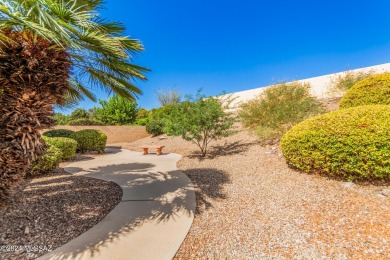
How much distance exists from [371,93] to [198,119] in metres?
5.94

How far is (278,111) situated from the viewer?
8594mm

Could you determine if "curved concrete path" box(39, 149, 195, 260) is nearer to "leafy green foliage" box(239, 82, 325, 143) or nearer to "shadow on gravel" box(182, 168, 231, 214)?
"shadow on gravel" box(182, 168, 231, 214)

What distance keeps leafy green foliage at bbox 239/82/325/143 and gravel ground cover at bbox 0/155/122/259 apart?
6678 mm

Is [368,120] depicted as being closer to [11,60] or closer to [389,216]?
[389,216]

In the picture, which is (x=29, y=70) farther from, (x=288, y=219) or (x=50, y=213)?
(x=288, y=219)

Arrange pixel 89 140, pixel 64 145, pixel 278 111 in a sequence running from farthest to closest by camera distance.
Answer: pixel 89 140, pixel 278 111, pixel 64 145

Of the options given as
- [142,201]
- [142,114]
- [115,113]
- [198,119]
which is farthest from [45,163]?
[142,114]

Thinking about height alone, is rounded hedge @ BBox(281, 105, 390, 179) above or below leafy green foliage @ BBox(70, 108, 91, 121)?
below

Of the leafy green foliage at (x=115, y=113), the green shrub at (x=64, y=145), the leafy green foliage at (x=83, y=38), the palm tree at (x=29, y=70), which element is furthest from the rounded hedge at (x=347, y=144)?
the leafy green foliage at (x=115, y=113)

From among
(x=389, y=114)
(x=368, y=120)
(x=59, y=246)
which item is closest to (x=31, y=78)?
(x=59, y=246)

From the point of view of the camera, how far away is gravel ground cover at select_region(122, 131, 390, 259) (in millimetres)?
2672

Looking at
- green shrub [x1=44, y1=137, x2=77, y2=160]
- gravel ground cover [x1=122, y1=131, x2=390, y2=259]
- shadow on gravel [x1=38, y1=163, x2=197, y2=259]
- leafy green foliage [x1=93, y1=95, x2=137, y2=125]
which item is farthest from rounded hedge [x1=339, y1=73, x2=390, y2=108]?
leafy green foliage [x1=93, y1=95, x2=137, y2=125]

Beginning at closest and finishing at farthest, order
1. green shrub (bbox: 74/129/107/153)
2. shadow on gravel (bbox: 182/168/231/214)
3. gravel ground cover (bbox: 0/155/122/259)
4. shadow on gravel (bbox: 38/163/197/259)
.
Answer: gravel ground cover (bbox: 0/155/122/259) < shadow on gravel (bbox: 38/163/197/259) < shadow on gravel (bbox: 182/168/231/214) < green shrub (bbox: 74/129/107/153)

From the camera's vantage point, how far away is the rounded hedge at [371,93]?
6.28 metres
